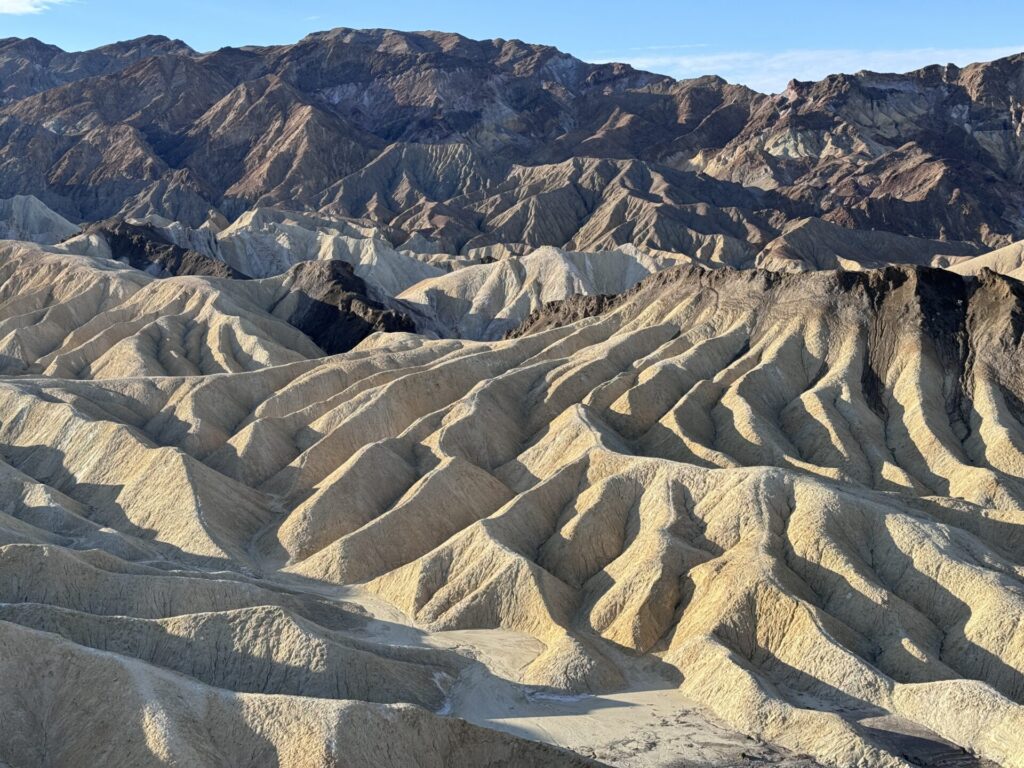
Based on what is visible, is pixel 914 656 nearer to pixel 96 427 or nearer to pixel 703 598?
pixel 703 598

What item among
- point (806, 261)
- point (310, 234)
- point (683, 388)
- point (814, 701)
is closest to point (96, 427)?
point (683, 388)

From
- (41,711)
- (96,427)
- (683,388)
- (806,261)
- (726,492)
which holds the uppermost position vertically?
(806,261)

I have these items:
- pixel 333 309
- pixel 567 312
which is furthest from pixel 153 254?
pixel 567 312

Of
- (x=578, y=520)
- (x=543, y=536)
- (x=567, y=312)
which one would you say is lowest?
(x=543, y=536)

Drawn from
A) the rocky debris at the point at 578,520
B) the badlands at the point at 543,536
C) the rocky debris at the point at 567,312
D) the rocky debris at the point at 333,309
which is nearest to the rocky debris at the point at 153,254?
the rocky debris at the point at 333,309

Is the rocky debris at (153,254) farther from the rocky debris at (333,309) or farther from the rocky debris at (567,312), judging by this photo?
the rocky debris at (567,312)

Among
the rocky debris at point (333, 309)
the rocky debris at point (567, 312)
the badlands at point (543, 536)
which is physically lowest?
the badlands at point (543, 536)

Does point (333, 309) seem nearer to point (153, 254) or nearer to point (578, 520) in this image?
point (153, 254)

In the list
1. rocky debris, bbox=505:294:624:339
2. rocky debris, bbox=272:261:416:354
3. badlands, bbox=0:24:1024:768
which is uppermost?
rocky debris, bbox=505:294:624:339

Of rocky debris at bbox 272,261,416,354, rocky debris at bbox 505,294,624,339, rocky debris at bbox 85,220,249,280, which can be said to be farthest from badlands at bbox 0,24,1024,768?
rocky debris at bbox 85,220,249,280

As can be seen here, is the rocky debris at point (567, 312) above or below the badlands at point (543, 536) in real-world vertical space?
above

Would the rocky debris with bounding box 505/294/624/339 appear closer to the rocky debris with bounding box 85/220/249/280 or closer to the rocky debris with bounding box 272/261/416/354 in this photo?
the rocky debris with bounding box 272/261/416/354
